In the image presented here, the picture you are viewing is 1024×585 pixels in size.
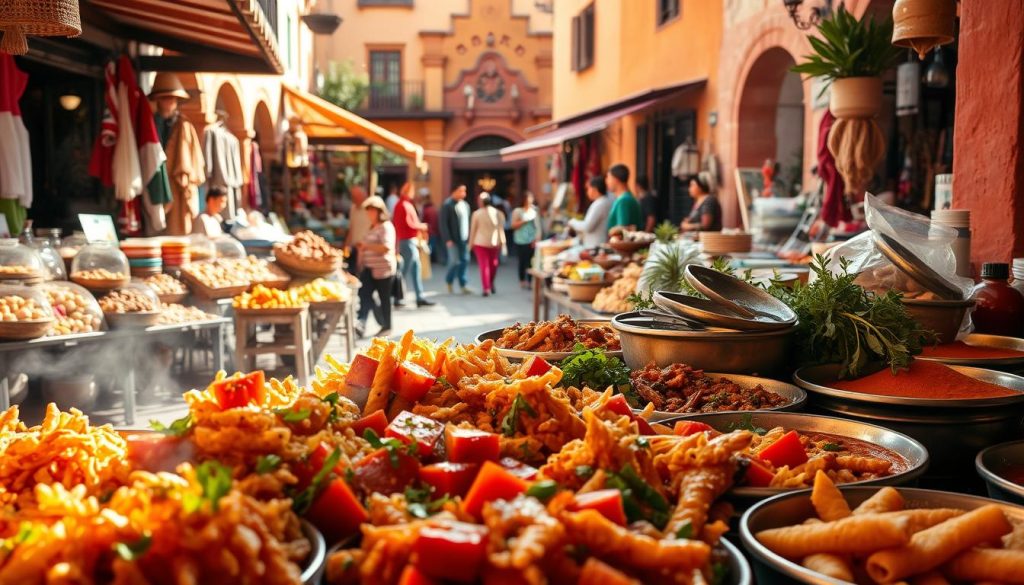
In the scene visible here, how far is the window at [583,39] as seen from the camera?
21375 mm

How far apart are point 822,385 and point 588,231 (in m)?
7.92

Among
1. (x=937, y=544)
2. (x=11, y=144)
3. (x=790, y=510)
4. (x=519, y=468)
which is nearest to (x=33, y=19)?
(x=11, y=144)

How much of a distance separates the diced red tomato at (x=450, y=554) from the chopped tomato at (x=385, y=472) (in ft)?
1.24

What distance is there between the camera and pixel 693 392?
264cm

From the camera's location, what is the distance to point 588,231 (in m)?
10.6

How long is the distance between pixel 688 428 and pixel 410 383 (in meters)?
0.68

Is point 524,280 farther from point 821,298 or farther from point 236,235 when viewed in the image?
point 821,298

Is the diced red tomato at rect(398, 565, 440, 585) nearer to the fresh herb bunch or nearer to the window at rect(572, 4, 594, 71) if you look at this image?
the fresh herb bunch

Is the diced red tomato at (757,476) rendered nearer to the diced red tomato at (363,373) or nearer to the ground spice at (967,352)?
the diced red tomato at (363,373)

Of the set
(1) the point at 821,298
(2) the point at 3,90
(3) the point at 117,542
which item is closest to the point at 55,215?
(2) the point at 3,90

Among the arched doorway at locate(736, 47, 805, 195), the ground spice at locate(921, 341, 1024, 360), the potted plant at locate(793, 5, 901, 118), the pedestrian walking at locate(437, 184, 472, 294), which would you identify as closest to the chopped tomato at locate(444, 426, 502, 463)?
the ground spice at locate(921, 341, 1024, 360)

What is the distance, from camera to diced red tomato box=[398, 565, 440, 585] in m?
1.25

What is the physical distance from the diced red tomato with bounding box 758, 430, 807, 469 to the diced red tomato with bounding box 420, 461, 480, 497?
716 mm

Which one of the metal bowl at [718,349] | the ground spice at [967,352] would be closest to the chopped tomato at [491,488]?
the metal bowl at [718,349]
